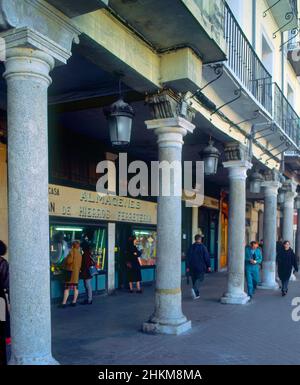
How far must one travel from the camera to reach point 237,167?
11.0m

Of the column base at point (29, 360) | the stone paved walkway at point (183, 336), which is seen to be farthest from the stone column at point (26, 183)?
the stone paved walkway at point (183, 336)

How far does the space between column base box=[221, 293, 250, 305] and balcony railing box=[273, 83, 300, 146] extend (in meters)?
5.10

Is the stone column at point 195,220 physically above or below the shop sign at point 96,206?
below

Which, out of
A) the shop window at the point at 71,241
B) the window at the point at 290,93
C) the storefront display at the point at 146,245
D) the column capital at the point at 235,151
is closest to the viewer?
the shop window at the point at 71,241

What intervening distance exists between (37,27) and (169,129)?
3417 mm

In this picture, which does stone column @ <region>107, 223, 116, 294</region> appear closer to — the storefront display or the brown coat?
the storefront display

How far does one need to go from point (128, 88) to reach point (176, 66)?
80cm

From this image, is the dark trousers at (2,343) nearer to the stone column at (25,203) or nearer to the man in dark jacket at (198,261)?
the stone column at (25,203)

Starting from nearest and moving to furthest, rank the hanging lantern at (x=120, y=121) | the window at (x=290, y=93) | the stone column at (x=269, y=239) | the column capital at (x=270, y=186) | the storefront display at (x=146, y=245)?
the hanging lantern at (x=120, y=121) < the storefront display at (x=146, y=245) < the stone column at (x=269, y=239) < the column capital at (x=270, y=186) < the window at (x=290, y=93)

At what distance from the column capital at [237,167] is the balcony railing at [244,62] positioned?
161 centimetres

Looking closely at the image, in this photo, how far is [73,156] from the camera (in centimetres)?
1063

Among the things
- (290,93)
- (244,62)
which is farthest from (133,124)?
(290,93)

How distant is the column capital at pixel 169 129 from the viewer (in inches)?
290
